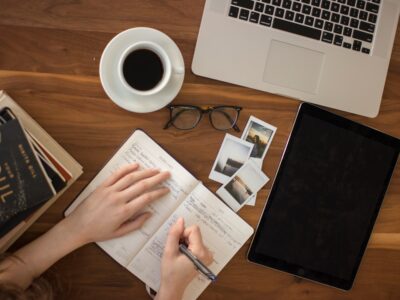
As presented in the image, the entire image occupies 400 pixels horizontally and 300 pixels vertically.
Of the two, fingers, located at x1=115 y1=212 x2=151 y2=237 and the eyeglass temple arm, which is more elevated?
the eyeglass temple arm

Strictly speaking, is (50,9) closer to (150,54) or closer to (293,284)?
(150,54)

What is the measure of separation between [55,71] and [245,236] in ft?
1.65

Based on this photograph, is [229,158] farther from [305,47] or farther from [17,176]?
[17,176]

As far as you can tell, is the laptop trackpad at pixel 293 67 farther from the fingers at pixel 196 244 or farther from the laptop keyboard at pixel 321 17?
the fingers at pixel 196 244

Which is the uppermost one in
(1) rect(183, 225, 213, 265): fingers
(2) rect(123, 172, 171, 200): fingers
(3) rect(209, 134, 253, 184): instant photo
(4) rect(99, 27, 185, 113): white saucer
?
(4) rect(99, 27, 185, 113): white saucer

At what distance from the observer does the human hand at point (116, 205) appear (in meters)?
0.79

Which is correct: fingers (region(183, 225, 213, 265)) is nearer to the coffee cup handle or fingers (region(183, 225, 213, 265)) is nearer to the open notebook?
the open notebook

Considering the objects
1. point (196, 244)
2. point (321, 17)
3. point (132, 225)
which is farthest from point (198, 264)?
point (321, 17)

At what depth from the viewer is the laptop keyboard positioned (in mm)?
833

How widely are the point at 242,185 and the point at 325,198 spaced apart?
180 mm

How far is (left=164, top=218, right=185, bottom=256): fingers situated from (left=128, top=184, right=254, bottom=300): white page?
0.10 ft

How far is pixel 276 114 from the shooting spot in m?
0.87

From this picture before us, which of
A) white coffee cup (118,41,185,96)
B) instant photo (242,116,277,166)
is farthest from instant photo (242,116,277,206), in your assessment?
white coffee cup (118,41,185,96)

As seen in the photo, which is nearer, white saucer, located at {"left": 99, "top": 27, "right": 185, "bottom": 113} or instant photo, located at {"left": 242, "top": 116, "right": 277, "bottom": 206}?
white saucer, located at {"left": 99, "top": 27, "right": 185, "bottom": 113}
